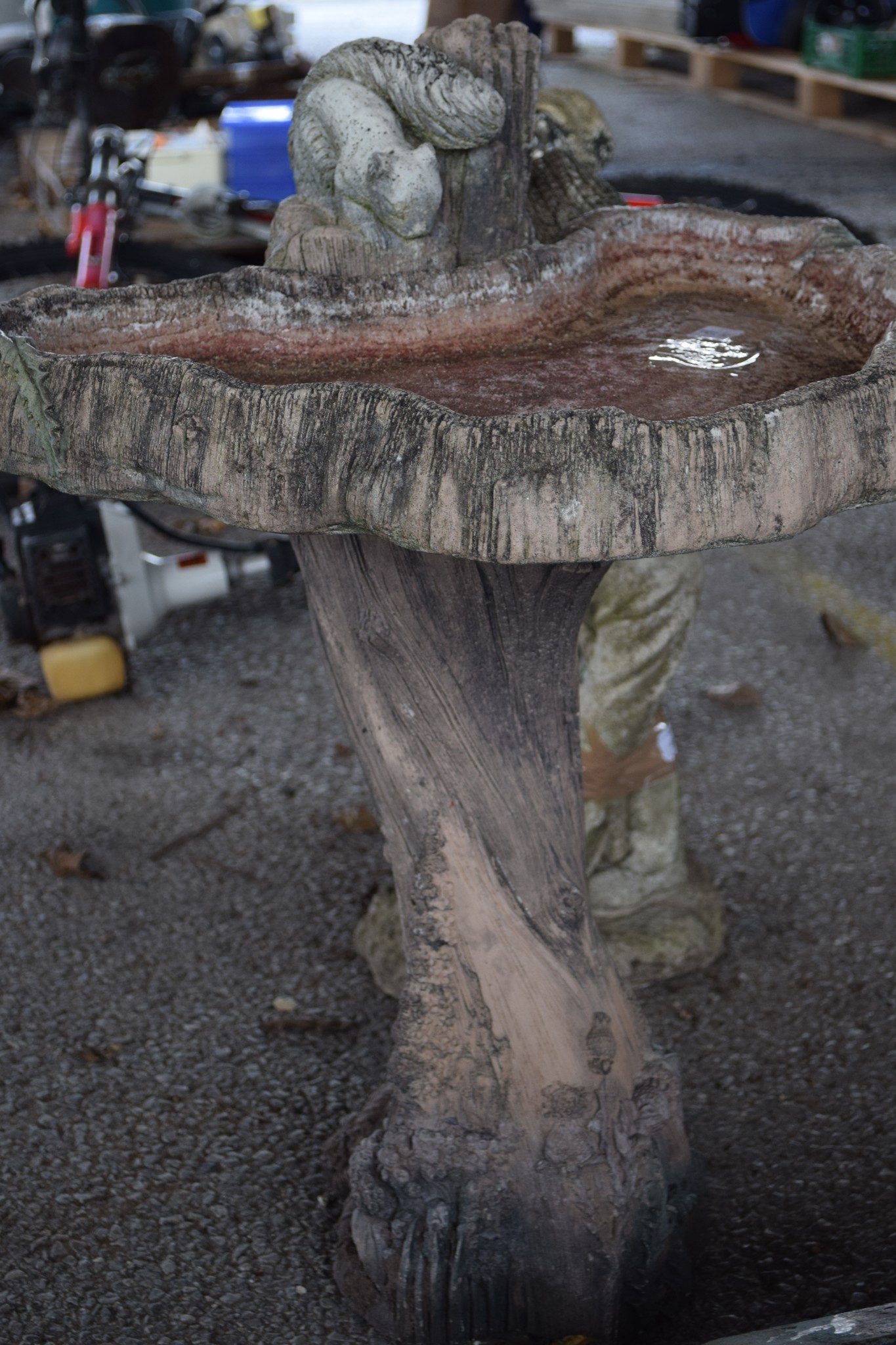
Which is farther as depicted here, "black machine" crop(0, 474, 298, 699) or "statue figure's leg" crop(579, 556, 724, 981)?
"black machine" crop(0, 474, 298, 699)

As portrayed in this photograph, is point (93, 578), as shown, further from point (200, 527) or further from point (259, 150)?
point (259, 150)

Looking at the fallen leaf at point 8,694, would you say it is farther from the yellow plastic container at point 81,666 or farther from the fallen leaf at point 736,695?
the fallen leaf at point 736,695

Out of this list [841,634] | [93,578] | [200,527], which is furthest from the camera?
[200,527]

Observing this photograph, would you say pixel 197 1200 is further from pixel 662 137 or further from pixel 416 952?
pixel 662 137

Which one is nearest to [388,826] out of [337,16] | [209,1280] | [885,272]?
[209,1280]

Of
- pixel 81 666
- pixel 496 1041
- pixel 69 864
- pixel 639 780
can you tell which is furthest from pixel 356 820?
pixel 496 1041

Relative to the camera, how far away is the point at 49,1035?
209 cm

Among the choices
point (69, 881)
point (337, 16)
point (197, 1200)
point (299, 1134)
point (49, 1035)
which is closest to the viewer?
point (197, 1200)

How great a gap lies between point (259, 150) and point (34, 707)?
106 inches

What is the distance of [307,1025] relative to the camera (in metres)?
2.11

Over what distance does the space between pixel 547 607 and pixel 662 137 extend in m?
7.65

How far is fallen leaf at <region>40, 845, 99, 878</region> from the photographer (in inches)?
96.9

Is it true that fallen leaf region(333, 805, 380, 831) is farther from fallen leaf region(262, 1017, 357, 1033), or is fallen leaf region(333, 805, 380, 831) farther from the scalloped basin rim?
the scalloped basin rim

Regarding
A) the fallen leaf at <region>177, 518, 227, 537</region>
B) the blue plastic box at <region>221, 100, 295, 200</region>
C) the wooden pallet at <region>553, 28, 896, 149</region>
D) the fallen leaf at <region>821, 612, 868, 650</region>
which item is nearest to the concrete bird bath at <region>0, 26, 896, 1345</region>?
the fallen leaf at <region>821, 612, 868, 650</region>
